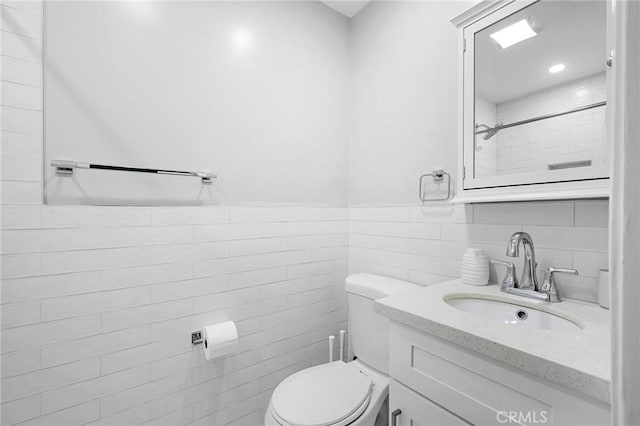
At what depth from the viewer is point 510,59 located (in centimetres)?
115

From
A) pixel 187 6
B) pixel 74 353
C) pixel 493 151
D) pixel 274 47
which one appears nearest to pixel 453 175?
pixel 493 151

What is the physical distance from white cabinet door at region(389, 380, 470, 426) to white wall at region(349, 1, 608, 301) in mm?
629

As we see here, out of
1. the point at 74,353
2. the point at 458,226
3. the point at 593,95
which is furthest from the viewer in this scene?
the point at 458,226

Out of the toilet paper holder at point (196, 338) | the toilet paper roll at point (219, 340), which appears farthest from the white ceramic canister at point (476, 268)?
the toilet paper holder at point (196, 338)

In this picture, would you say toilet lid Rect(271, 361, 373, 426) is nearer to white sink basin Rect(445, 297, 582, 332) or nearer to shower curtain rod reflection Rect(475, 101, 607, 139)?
white sink basin Rect(445, 297, 582, 332)

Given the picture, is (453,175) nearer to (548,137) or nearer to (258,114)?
(548,137)

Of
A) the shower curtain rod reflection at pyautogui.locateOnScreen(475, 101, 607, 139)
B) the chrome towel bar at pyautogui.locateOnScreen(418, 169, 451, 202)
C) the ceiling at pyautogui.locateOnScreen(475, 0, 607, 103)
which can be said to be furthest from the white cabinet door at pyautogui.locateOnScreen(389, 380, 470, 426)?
the ceiling at pyautogui.locateOnScreen(475, 0, 607, 103)

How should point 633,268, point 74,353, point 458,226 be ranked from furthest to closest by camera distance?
point 458,226, point 74,353, point 633,268

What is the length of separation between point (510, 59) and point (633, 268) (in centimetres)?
116

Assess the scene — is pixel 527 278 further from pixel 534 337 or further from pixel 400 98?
pixel 400 98

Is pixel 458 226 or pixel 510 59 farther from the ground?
pixel 510 59

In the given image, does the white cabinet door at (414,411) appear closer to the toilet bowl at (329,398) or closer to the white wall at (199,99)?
the toilet bowl at (329,398)

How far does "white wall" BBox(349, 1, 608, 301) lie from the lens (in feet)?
3.43

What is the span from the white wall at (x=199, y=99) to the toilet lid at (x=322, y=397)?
89 cm
